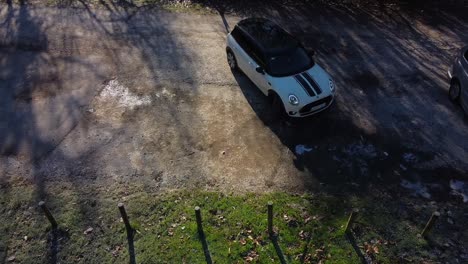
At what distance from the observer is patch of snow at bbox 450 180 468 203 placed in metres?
8.83

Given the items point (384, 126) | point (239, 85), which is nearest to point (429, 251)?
point (384, 126)

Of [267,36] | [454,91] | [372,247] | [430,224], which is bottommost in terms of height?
[372,247]

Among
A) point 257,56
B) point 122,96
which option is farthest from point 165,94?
point 257,56

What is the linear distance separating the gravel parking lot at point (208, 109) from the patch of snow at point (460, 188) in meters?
0.07

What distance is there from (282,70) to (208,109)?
2.39 meters

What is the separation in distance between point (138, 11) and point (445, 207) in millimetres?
13087

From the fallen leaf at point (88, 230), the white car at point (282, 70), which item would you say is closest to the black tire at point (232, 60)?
the white car at point (282, 70)

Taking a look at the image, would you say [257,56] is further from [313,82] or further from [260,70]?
[313,82]

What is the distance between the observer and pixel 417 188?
903 cm

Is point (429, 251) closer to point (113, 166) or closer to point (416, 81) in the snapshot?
point (416, 81)

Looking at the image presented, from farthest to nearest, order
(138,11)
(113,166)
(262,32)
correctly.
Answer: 1. (138,11)
2. (262,32)
3. (113,166)

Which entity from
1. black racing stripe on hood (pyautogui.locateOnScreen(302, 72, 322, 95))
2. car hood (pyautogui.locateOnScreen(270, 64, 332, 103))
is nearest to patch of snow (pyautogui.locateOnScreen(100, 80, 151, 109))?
car hood (pyautogui.locateOnScreen(270, 64, 332, 103))

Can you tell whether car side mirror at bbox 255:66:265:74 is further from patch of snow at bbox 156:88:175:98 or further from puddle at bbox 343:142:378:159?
puddle at bbox 343:142:378:159

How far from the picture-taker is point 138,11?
15.8 metres
